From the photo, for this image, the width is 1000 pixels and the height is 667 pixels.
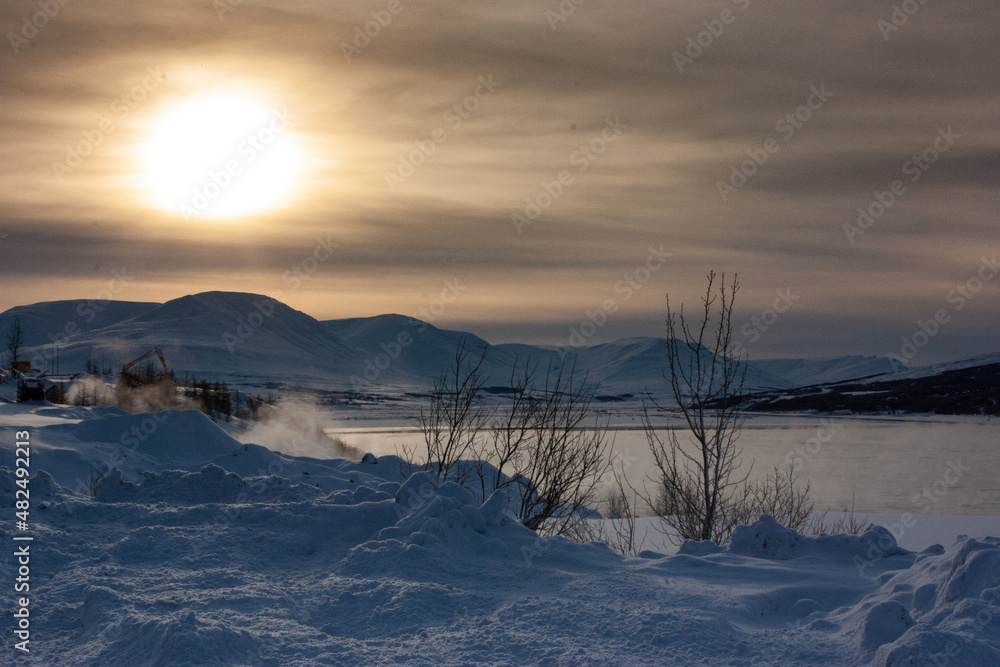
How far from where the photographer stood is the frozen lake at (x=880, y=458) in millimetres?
23312

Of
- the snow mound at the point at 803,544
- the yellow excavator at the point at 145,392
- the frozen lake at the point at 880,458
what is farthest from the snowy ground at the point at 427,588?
the yellow excavator at the point at 145,392

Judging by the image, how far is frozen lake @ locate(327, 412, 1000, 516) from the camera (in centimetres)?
2331

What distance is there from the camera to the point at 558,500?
11.7 meters

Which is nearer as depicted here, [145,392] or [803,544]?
[803,544]

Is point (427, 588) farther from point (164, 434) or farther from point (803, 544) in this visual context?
point (164, 434)

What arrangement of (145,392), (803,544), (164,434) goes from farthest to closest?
(145,392) → (164,434) → (803,544)

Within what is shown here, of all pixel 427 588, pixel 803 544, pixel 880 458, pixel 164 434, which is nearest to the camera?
pixel 427 588

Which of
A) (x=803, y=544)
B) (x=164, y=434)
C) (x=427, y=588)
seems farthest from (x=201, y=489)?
(x=164, y=434)

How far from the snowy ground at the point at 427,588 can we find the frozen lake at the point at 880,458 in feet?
50.2

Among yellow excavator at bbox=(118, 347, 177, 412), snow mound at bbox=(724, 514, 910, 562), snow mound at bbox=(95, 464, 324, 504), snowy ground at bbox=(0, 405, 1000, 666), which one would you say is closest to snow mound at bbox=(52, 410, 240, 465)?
snow mound at bbox=(95, 464, 324, 504)

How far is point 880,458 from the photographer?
3475cm

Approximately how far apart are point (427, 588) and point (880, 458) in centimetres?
3380

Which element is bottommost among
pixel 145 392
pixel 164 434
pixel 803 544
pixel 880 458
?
pixel 880 458

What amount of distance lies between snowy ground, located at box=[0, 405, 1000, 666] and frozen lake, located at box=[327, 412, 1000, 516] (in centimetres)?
1531
